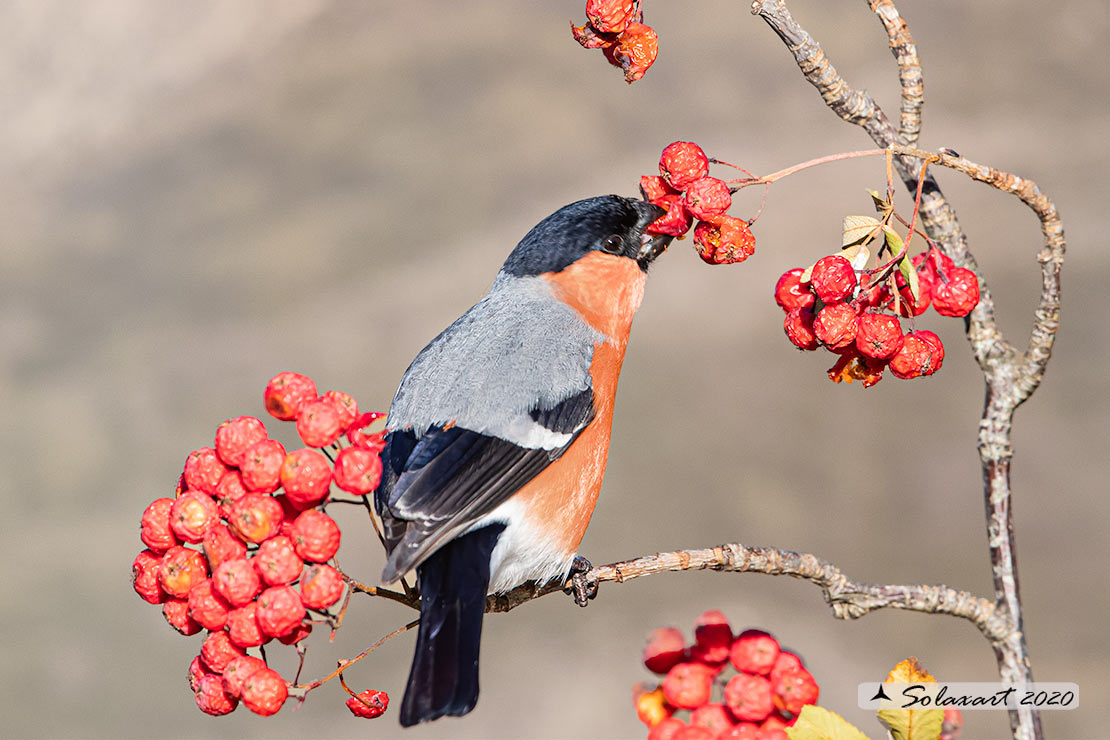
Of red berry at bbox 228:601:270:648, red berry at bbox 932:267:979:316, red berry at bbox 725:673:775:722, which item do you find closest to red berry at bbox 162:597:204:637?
red berry at bbox 228:601:270:648

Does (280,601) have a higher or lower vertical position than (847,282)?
lower

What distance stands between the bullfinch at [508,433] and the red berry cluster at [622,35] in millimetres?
694

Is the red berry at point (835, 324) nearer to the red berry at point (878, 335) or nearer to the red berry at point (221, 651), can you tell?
the red berry at point (878, 335)

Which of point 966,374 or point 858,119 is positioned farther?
point 966,374

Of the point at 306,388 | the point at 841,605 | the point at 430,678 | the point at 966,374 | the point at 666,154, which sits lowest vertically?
the point at 430,678

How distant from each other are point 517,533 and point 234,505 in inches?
28.9

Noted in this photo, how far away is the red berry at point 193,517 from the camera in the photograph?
1439 millimetres

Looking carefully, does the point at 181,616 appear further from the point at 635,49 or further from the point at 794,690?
the point at 635,49

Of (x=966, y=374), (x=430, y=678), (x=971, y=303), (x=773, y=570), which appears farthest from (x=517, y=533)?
(x=966, y=374)

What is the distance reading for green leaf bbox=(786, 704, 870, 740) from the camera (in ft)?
4.17

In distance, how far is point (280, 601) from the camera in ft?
4.46

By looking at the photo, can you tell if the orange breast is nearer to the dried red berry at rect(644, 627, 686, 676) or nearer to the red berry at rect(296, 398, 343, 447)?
the dried red berry at rect(644, 627, 686, 676)

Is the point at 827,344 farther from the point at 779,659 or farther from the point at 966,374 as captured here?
the point at 966,374

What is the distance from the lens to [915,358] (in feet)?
5.12
